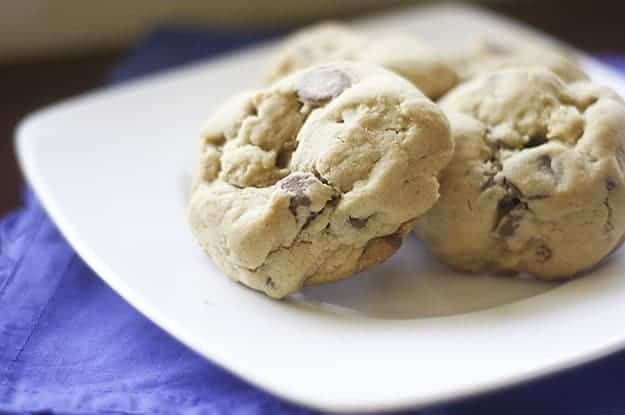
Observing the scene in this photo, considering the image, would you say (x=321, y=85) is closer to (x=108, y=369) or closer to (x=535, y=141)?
A: (x=535, y=141)

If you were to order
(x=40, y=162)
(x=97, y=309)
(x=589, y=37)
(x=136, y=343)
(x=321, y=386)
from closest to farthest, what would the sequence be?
(x=321, y=386) → (x=136, y=343) → (x=97, y=309) → (x=40, y=162) → (x=589, y=37)

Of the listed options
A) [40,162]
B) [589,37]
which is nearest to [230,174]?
Answer: [40,162]

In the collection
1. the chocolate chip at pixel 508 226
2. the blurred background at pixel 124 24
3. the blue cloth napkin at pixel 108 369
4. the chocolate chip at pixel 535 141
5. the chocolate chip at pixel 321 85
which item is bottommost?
the blurred background at pixel 124 24

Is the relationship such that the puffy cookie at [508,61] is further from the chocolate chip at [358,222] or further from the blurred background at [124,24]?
the blurred background at [124,24]

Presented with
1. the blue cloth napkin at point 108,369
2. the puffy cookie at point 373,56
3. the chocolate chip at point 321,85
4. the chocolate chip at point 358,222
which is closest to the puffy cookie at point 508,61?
the puffy cookie at point 373,56

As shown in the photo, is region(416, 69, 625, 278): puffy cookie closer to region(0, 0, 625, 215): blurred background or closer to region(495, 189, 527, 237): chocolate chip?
region(495, 189, 527, 237): chocolate chip

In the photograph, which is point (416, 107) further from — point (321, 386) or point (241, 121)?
point (321, 386)
